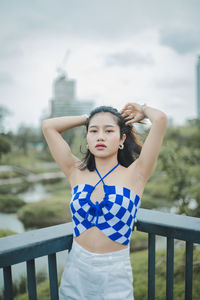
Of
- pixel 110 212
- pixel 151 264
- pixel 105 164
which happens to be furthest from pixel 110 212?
pixel 151 264

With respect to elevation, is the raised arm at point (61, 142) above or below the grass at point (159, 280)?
above

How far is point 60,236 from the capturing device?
1220 millimetres

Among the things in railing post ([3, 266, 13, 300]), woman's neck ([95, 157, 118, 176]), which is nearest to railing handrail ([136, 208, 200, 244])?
woman's neck ([95, 157, 118, 176])

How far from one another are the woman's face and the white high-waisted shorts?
0.44 meters

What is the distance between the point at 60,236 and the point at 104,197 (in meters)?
0.26

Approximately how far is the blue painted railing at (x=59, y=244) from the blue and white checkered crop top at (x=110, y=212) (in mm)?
116

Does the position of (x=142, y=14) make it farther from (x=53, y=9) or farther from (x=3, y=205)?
(x=3, y=205)

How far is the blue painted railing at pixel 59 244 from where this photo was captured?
1.08 m

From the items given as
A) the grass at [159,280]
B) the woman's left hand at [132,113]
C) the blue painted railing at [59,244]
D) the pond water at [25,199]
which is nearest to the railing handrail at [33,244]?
the blue painted railing at [59,244]

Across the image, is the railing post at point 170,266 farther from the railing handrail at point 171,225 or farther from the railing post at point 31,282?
the railing post at point 31,282

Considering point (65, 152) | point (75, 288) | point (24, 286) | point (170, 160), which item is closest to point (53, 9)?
point (170, 160)

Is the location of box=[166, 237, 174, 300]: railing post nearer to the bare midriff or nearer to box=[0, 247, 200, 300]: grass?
the bare midriff

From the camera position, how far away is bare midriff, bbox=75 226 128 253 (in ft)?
3.79

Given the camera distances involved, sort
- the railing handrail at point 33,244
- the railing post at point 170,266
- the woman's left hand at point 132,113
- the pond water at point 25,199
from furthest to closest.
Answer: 1. the pond water at point 25,199
2. the woman's left hand at point 132,113
3. the railing post at point 170,266
4. the railing handrail at point 33,244
